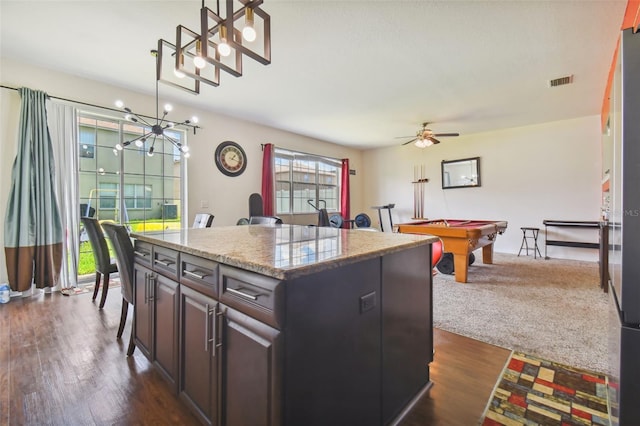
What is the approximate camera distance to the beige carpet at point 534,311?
6.66ft

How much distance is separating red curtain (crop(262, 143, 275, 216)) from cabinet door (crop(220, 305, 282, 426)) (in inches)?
175

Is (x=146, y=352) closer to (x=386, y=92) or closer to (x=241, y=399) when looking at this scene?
(x=241, y=399)

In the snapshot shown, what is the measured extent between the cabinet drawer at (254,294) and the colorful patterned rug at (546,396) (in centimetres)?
124

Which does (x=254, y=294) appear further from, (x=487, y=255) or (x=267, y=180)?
(x=487, y=255)

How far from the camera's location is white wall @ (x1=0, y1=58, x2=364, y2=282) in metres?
3.12

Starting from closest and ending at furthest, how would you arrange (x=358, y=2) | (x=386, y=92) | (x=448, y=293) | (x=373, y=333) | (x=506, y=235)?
(x=373, y=333) < (x=358, y=2) < (x=448, y=293) < (x=386, y=92) < (x=506, y=235)

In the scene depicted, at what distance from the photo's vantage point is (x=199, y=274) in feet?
4.17

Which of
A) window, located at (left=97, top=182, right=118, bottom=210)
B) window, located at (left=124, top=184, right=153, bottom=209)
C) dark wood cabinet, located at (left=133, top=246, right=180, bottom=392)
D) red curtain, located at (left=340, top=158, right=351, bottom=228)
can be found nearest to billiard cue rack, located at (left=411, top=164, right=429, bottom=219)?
red curtain, located at (left=340, top=158, right=351, bottom=228)

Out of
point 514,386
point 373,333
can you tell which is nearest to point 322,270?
point 373,333

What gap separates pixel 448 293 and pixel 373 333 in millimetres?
2463

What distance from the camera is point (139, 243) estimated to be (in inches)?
74.5

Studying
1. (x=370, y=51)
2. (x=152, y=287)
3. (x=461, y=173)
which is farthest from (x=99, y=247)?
(x=461, y=173)

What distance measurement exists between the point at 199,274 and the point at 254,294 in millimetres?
431

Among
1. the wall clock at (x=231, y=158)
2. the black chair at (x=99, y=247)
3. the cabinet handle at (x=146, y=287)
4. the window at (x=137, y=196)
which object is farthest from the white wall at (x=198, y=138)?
the cabinet handle at (x=146, y=287)
